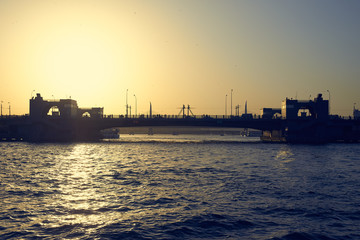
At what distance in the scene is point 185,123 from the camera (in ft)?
416

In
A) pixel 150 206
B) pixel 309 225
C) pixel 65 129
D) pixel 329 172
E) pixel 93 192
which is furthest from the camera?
pixel 65 129

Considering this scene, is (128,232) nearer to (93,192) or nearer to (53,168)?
(93,192)

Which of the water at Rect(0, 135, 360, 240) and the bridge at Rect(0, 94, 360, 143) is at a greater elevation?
the bridge at Rect(0, 94, 360, 143)

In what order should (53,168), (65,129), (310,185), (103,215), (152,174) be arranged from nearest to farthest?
(103,215) → (310,185) → (152,174) → (53,168) → (65,129)

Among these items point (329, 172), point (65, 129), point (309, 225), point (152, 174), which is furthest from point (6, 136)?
point (309, 225)

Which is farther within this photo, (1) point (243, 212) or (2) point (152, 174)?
(2) point (152, 174)

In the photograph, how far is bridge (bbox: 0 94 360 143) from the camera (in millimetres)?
124125

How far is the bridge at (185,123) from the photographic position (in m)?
124

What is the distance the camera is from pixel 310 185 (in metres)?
34.3

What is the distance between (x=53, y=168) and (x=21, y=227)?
29.9 meters

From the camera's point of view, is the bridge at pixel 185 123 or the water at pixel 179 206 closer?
the water at pixel 179 206

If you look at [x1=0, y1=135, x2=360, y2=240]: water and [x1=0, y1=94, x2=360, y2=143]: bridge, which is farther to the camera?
[x1=0, y1=94, x2=360, y2=143]: bridge

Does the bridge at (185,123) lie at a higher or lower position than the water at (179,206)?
higher

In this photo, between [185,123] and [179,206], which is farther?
[185,123]
